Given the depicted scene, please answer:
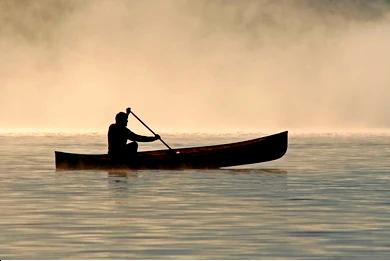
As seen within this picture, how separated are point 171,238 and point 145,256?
7.36 feet

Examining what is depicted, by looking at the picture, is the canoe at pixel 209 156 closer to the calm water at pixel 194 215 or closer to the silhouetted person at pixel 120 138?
the calm water at pixel 194 215

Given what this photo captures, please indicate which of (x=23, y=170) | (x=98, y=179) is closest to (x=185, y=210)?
(x=98, y=179)

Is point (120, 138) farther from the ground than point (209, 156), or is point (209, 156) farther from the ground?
point (120, 138)

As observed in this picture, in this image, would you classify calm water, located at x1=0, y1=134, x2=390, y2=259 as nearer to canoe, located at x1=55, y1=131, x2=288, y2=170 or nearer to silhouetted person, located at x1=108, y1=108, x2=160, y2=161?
canoe, located at x1=55, y1=131, x2=288, y2=170

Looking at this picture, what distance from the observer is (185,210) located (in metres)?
27.5

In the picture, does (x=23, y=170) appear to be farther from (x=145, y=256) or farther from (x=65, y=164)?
(x=145, y=256)

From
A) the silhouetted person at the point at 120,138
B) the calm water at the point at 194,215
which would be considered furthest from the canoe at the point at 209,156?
the silhouetted person at the point at 120,138

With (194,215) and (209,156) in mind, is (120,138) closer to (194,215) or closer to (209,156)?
(209,156)

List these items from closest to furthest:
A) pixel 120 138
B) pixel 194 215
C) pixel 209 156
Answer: pixel 194 215
pixel 120 138
pixel 209 156

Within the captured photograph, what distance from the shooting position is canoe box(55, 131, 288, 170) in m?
41.6

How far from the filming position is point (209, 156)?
42.2 metres

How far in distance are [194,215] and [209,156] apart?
52.5ft

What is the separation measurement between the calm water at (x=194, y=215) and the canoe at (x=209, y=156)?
32cm

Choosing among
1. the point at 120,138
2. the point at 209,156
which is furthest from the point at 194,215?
the point at 209,156
